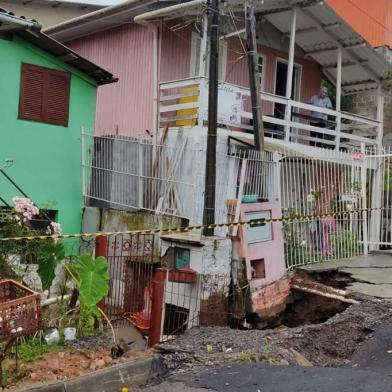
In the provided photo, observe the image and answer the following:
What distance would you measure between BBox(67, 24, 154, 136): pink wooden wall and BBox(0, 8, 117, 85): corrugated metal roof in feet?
4.50

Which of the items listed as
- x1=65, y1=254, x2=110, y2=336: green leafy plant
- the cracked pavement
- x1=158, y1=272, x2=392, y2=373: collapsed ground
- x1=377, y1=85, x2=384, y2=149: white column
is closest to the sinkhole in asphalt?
the cracked pavement

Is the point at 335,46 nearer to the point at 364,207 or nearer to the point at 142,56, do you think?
the point at 142,56

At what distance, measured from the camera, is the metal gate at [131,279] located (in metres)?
7.77

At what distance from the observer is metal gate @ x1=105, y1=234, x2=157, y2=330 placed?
25.5ft

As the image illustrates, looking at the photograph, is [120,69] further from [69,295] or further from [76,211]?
[69,295]

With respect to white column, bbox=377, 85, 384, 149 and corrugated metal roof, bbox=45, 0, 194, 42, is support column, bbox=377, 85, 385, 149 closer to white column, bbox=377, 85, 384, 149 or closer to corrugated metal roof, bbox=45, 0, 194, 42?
white column, bbox=377, 85, 384, 149

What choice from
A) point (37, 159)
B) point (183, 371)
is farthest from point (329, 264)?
point (37, 159)

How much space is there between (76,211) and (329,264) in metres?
5.43

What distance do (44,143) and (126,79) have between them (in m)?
3.27

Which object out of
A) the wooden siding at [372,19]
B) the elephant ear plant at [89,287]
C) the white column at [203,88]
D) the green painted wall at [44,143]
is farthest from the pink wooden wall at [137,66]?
the elephant ear plant at [89,287]

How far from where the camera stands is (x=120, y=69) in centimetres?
1363

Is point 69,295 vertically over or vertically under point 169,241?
under

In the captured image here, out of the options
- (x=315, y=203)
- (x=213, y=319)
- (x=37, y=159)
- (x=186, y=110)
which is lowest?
(x=213, y=319)

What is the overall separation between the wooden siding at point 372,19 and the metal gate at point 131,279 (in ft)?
32.6
